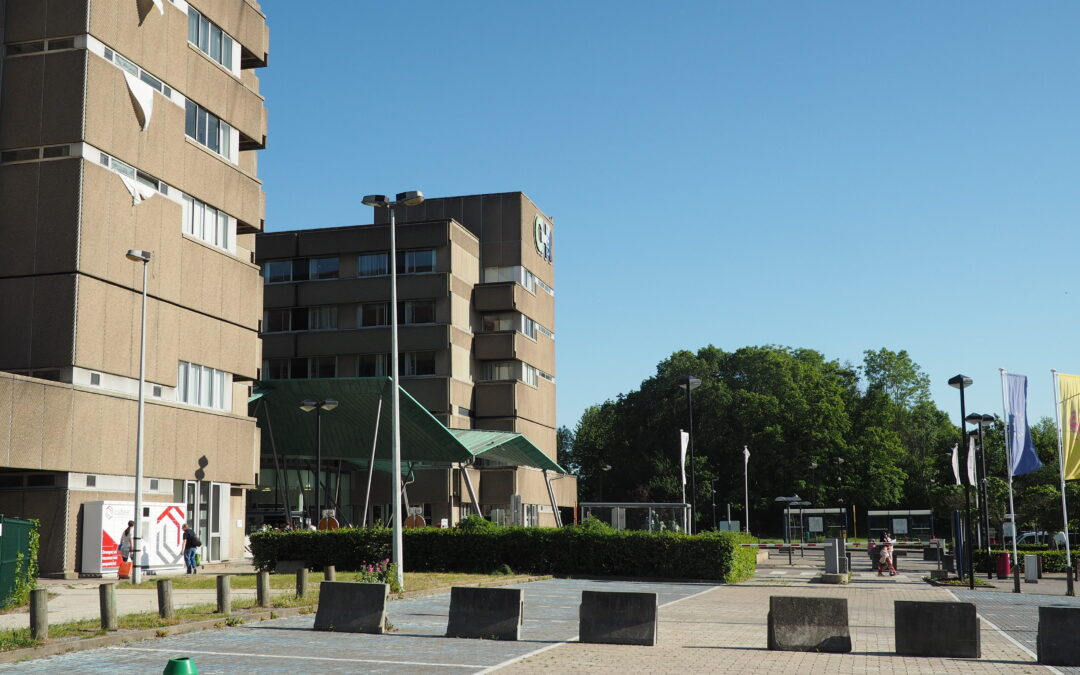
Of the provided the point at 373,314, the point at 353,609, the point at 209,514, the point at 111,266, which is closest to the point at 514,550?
the point at 209,514

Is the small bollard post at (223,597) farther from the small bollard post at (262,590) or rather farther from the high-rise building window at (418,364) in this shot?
the high-rise building window at (418,364)

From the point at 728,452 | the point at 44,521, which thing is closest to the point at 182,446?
the point at 44,521

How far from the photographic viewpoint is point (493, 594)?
1725 centimetres

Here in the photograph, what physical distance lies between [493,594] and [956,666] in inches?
269

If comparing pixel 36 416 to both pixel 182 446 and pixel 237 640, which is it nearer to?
pixel 182 446

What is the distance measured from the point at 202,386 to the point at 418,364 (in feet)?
81.4

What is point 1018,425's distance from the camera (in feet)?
120

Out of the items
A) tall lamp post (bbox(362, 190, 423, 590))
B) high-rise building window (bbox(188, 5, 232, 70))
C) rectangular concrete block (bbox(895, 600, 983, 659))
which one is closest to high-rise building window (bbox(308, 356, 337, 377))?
high-rise building window (bbox(188, 5, 232, 70))

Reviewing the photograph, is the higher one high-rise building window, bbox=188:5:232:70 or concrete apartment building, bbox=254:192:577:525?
high-rise building window, bbox=188:5:232:70

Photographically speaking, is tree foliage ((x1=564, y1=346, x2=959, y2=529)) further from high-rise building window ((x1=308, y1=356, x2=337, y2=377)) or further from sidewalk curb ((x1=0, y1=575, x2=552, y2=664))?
sidewalk curb ((x1=0, y1=575, x2=552, y2=664))

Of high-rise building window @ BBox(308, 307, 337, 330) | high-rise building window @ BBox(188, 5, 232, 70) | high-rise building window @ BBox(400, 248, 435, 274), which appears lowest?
high-rise building window @ BBox(308, 307, 337, 330)

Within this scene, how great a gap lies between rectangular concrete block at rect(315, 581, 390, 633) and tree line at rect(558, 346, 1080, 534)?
244 ft

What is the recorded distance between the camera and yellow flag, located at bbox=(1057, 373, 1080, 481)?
33719mm

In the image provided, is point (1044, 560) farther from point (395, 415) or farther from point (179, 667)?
point (179, 667)
